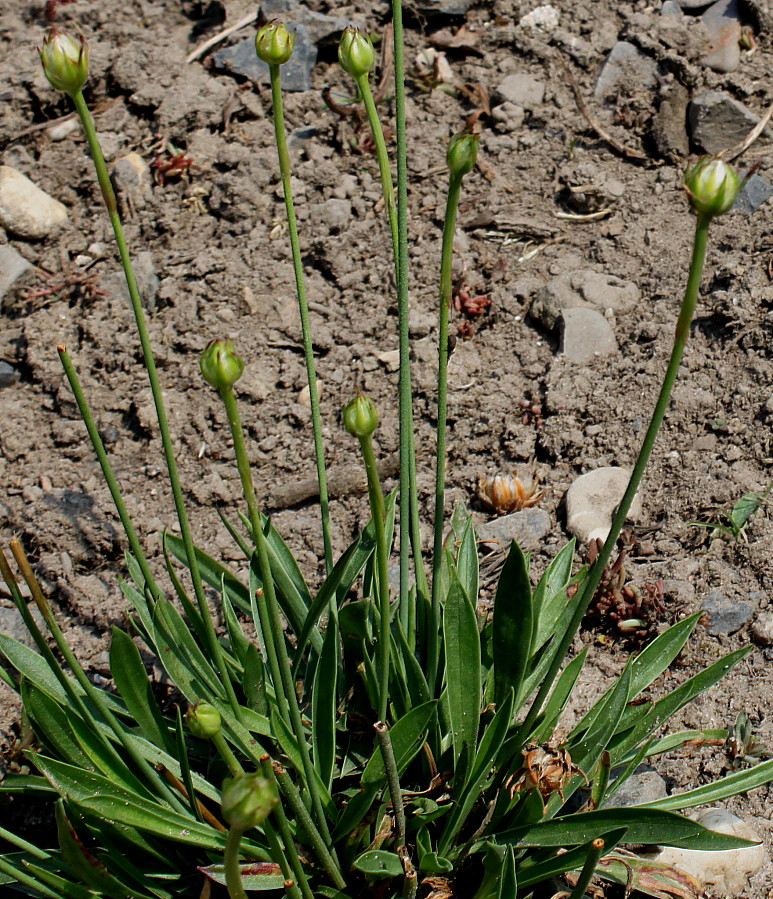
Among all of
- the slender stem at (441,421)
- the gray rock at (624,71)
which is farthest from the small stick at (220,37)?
the slender stem at (441,421)

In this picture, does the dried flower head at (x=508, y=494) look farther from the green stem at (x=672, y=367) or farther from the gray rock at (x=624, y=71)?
→ the gray rock at (x=624, y=71)

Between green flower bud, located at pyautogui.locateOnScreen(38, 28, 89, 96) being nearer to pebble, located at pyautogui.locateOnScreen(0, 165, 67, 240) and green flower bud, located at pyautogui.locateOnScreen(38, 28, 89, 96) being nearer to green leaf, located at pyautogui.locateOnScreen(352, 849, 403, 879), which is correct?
green leaf, located at pyautogui.locateOnScreen(352, 849, 403, 879)

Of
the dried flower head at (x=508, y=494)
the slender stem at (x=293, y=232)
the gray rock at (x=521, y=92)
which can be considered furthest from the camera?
the gray rock at (x=521, y=92)

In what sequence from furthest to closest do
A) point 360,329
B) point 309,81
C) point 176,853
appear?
point 309,81, point 360,329, point 176,853

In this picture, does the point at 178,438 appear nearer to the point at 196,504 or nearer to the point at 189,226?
the point at 196,504

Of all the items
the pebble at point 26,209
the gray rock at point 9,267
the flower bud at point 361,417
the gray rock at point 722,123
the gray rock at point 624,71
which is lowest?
the gray rock at point 9,267

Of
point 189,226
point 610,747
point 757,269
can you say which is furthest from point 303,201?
point 610,747
